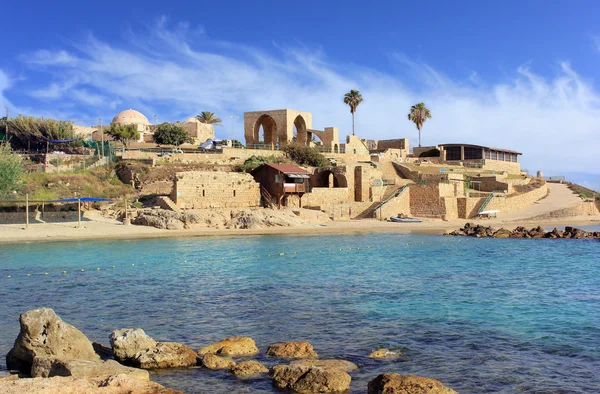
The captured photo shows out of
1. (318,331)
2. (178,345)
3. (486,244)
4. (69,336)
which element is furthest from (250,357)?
(486,244)

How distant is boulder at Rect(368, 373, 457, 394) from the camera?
792 cm

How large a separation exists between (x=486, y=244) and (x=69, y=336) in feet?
83.9

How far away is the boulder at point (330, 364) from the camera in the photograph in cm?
927

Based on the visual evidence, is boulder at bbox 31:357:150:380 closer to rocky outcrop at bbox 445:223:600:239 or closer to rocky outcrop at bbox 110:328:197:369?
rocky outcrop at bbox 110:328:197:369

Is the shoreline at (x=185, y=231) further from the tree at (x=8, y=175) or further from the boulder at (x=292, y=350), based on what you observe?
the boulder at (x=292, y=350)

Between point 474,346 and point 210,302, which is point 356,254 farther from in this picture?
point 474,346

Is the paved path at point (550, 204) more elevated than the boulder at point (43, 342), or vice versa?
the paved path at point (550, 204)

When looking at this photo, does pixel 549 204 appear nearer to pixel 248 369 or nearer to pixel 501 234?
pixel 501 234

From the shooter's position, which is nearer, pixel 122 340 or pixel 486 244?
pixel 122 340

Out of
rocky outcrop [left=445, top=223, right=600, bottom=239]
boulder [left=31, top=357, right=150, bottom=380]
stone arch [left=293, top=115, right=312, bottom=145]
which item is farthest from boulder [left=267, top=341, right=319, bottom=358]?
stone arch [left=293, top=115, right=312, bottom=145]

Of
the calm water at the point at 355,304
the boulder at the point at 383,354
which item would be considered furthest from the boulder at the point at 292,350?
the boulder at the point at 383,354

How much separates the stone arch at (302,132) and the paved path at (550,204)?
22.0 metres

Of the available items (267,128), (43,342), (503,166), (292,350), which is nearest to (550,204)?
(503,166)

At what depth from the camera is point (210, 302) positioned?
15039 mm
